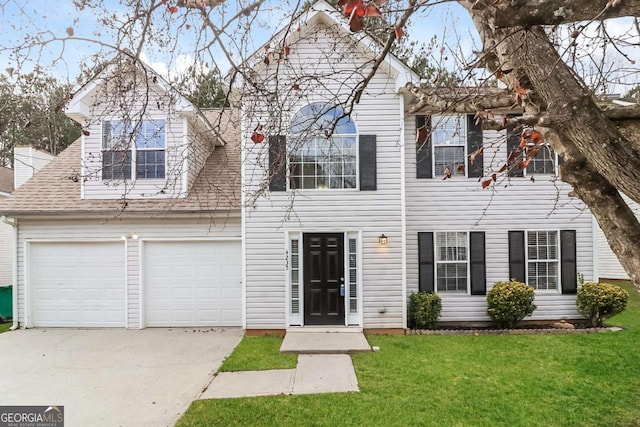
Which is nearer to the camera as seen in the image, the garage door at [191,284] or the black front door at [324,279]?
the black front door at [324,279]

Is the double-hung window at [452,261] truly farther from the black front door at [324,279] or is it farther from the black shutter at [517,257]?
the black front door at [324,279]

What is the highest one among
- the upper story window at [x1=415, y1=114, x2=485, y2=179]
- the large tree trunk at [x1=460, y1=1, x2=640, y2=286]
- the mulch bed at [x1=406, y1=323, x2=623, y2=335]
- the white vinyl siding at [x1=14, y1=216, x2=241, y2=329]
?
the upper story window at [x1=415, y1=114, x2=485, y2=179]

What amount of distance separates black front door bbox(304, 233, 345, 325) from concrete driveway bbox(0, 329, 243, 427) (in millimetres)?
1718

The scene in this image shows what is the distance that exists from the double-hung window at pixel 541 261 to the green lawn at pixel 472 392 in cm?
182

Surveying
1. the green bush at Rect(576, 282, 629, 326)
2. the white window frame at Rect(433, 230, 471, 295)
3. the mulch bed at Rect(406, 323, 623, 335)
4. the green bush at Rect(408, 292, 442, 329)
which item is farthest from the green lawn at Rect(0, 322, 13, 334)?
the green bush at Rect(576, 282, 629, 326)

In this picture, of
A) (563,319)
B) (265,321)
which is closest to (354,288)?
(265,321)

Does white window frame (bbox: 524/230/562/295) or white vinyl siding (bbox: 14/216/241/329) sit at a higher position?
white vinyl siding (bbox: 14/216/241/329)

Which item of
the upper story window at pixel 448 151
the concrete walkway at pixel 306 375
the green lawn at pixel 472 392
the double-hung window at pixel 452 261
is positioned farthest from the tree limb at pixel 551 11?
the double-hung window at pixel 452 261

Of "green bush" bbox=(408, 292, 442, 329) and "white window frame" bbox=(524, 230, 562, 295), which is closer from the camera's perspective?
"green bush" bbox=(408, 292, 442, 329)

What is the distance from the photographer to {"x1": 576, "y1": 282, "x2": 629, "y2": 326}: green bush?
24.8 ft

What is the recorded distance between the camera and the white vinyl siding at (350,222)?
7426 mm

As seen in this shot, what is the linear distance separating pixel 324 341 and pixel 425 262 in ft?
10.1

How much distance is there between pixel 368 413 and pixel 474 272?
5176 mm

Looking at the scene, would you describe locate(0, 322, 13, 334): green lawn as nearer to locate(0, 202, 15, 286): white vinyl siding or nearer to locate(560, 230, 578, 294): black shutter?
locate(0, 202, 15, 286): white vinyl siding
